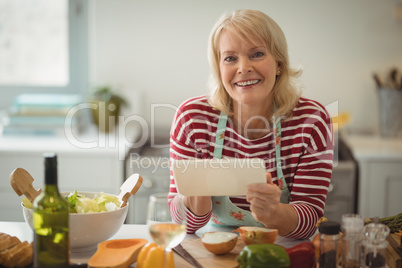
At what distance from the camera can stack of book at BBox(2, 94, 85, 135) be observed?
2863 mm

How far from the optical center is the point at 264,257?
986mm

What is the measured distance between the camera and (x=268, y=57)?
1.61 meters

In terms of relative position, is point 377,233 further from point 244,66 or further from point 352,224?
point 244,66

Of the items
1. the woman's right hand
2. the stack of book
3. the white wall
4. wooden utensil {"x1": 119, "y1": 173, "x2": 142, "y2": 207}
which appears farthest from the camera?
the white wall

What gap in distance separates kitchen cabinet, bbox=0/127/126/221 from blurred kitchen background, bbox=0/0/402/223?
0.23ft

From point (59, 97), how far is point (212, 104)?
1643 mm

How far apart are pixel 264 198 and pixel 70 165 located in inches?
63.7

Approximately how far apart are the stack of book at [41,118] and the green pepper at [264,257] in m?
2.04

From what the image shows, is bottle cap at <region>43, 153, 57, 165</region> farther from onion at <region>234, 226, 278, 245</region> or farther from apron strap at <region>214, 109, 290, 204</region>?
apron strap at <region>214, 109, 290, 204</region>

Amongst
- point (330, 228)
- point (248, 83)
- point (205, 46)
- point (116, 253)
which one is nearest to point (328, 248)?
point (330, 228)

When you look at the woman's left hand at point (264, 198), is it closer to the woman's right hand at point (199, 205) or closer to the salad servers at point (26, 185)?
the woman's right hand at point (199, 205)

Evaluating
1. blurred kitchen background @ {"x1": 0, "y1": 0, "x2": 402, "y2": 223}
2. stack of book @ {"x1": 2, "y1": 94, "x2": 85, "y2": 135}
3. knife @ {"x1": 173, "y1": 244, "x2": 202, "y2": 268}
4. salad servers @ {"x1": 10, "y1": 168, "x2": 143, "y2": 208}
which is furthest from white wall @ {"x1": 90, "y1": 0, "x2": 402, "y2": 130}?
knife @ {"x1": 173, "y1": 244, "x2": 202, "y2": 268}

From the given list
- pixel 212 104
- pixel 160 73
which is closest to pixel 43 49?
pixel 160 73

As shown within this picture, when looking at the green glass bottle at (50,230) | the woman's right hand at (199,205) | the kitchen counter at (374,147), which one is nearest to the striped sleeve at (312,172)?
the woman's right hand at (199,205)
